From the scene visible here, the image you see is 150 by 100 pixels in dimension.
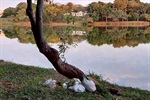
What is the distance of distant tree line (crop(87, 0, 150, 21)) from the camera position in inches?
1428

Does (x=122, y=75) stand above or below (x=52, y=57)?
below

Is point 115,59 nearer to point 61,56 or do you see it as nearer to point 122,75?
point 122,75

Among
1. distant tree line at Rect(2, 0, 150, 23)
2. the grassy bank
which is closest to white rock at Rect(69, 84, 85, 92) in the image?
the grassy bank

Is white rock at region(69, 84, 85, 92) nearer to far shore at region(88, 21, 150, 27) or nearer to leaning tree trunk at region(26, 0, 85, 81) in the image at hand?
leaning tree trunk at region(26, 0, 85, 81)

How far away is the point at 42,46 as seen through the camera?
13.1ft

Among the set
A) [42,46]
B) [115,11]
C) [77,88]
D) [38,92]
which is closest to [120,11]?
[115,11]

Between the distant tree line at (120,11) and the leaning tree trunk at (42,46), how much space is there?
31.8 metres

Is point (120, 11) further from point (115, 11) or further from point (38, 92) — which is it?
point (38, 92)

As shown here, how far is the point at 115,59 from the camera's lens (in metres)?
10.8

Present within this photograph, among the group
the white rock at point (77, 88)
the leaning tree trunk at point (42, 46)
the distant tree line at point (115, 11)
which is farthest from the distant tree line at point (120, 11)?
the white rock at point (77, 88)

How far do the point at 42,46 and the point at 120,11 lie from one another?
3324 cm

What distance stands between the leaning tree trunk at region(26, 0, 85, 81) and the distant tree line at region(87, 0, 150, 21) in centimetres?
3178

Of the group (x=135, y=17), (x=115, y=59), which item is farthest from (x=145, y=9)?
(x=115, y=59)

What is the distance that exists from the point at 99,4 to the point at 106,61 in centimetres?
2740
